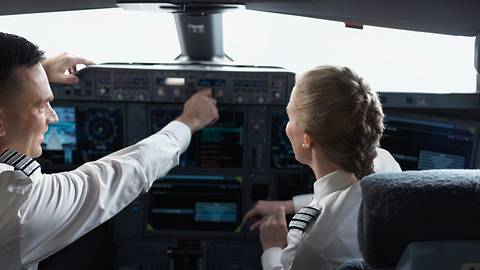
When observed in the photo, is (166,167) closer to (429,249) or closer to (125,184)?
(125,184)

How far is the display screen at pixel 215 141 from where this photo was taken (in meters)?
2.89

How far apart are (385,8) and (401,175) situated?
1.91 m

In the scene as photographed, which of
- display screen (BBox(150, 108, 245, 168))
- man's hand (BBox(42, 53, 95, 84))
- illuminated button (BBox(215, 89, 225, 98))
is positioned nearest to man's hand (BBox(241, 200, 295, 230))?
display screen (BBox(150, 108, 245, 168))

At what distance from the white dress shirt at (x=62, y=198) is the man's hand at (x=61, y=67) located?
2.36 feet

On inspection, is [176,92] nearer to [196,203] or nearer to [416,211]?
[196,203]

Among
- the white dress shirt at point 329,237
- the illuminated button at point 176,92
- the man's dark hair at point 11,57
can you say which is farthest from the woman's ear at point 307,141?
the illuminated button at point 176,92

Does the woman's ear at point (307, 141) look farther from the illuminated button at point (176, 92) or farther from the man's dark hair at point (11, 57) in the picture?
the illuminated button at point (176, 92)

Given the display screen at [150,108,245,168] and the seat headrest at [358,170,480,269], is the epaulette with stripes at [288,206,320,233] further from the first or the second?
the display screen at [150,108,245,168]

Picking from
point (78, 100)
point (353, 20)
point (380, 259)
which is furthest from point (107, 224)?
point (380, 259)

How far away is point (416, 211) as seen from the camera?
1011 millimetres

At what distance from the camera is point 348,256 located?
5.90 feet

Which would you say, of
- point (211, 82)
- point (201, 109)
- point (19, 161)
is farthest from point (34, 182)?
point (211, 82)

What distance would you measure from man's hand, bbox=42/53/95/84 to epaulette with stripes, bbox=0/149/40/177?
98cm

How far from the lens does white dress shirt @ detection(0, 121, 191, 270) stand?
1732 mm
